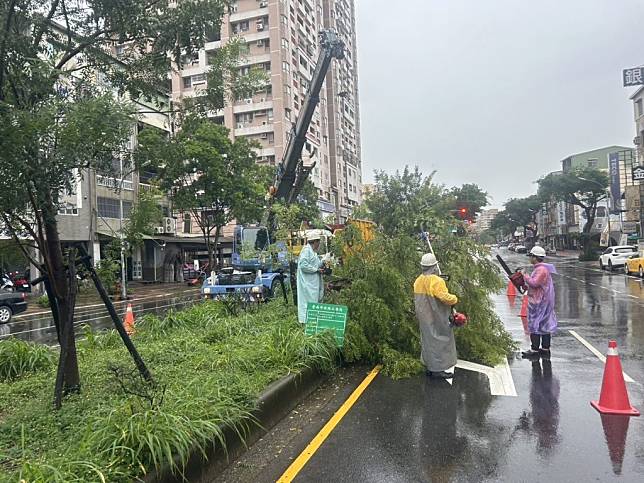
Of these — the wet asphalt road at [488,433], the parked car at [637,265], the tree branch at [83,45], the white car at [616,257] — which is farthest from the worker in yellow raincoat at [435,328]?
the white car at [616,257]

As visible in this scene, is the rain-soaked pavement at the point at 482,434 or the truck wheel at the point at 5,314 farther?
the truck wheel at the point at 5,314

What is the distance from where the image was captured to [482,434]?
16.5 ft

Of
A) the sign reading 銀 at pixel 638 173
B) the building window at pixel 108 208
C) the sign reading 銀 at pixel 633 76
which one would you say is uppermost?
the sign reading 銀 at pixel 633 76

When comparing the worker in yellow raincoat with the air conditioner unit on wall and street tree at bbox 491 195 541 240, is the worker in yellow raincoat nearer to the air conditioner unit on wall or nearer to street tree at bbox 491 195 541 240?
the air conditioner unit on wall

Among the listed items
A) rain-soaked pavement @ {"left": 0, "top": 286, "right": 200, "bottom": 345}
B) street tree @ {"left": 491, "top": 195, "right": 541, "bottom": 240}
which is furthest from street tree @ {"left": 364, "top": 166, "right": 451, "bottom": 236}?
street tree @ {"left": 491, "top": 195, "right": 541, "bottom": 240}

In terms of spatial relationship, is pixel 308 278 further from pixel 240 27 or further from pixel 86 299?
pixel 240 27

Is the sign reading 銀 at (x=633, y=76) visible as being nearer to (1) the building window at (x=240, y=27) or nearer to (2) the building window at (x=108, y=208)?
(1) the building window at (x=240, y=27)

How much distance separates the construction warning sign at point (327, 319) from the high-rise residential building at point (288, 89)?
3656 centimetres

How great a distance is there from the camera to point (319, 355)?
7.06 metres

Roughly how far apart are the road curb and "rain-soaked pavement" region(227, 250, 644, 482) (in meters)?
0.33

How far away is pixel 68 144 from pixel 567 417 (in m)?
5.37

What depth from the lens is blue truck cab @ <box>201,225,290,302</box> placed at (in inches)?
567

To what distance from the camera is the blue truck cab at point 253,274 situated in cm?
1441

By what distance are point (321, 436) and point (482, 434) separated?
150cm
